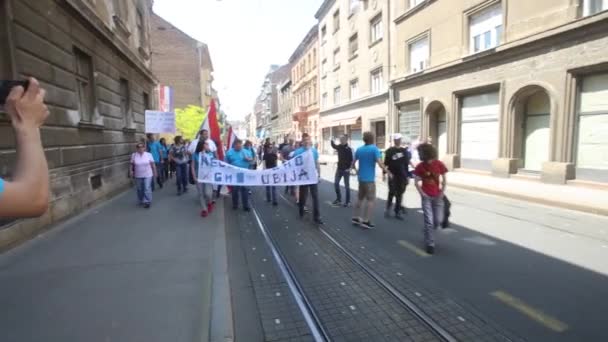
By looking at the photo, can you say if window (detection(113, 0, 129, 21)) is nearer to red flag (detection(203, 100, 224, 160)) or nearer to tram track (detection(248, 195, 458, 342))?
red flag (detection(203, 100, 224, 160))

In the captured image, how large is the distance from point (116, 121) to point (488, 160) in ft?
49.3

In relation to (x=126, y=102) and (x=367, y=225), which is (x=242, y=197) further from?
(x=126, y=102)

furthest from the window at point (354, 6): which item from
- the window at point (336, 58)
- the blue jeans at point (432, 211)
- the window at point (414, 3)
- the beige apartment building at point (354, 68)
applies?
the blue jeans at point (432, 211)

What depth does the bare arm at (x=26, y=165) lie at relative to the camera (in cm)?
132

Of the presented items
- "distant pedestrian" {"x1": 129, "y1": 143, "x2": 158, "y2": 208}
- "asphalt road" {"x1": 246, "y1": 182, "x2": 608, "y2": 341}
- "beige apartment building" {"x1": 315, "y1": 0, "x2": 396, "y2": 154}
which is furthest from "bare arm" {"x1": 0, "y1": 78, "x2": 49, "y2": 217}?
"beige apartment building" {"x1": 315, "y1": 0, "x2": 396, "y2": 154}

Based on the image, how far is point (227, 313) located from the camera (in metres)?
3.34

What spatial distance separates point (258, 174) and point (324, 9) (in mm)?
29432

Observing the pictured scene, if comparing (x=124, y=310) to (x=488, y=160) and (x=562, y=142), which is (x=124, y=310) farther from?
(x=488, y=160)

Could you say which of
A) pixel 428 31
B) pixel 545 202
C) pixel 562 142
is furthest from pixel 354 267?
pixel 428 31

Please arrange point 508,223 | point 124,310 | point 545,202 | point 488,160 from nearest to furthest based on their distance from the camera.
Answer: point 124,310, point 508,223, point 545,202, point 488,160

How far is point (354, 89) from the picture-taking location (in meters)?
Result: 28.1

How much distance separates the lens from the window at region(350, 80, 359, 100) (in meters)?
27.4

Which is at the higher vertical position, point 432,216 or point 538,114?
point 538,114

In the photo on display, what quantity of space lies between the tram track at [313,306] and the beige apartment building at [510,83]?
10733 mm
